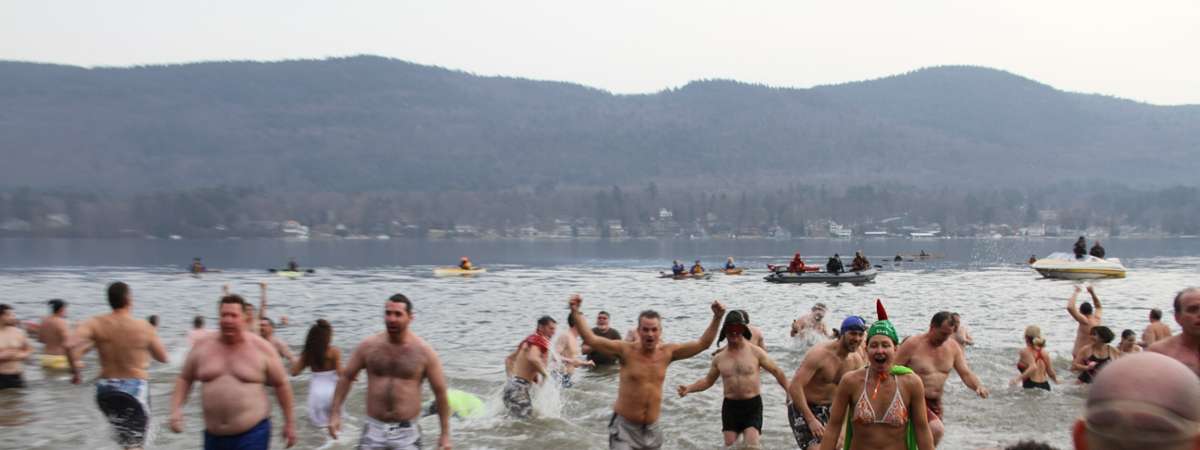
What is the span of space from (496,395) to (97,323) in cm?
767

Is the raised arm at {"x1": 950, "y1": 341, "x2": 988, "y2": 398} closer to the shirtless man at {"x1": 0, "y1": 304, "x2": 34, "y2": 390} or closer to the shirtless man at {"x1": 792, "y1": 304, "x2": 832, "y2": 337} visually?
the shirtless man at {"x1": 792, "y1": 304, "x2": 832, "y2": 337}

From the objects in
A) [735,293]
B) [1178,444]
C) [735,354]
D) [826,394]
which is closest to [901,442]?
[826,394]

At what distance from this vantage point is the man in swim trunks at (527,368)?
14.5m

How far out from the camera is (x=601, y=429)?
50.4 feet

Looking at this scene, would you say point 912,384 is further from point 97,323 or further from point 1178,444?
point 97,323

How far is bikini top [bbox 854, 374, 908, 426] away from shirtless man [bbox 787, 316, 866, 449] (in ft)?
8.34

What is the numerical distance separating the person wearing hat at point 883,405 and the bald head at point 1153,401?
15.4 ft

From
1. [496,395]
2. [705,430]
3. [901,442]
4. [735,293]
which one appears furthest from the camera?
[735,293]

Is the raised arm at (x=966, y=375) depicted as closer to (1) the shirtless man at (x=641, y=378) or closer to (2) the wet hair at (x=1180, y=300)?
(1) the shirtless man at (x=641, y=378)

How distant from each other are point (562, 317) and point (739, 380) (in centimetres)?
2694

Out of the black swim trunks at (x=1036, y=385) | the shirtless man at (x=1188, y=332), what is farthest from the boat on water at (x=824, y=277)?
the shirtless man at (x=1188, y=332)

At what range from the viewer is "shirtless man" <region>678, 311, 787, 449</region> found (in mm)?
10711

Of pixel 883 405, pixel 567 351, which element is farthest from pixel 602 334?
pixel 883 405

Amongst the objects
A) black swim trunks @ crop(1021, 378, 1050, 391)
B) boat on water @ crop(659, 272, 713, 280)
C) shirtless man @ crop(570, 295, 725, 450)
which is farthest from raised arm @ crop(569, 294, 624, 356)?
boat on water @ crop(659, 272, 713, 280)
